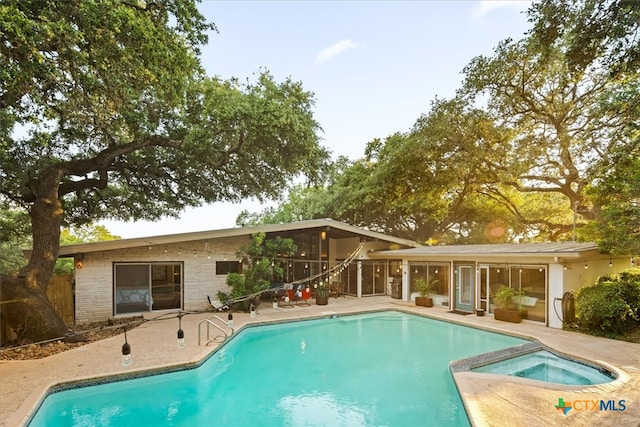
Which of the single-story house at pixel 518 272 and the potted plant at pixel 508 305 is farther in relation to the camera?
the potted plant at pixel 508 305

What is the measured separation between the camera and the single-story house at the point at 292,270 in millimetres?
10781

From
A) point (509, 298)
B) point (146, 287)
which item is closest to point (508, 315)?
point (509, 298)

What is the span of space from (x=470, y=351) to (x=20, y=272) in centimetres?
1200

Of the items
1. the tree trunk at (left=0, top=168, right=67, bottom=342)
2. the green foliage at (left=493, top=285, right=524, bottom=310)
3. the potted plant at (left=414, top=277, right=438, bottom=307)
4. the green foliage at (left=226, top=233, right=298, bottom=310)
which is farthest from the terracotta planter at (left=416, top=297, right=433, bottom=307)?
the tree trunk at (left=0, top=168, right=67, bottom=342)

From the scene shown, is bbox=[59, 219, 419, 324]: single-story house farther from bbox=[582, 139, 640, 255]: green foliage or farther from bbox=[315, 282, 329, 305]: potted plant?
bbox=[582, 139, 640, 255]: green foliage

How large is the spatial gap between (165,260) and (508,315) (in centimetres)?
1213

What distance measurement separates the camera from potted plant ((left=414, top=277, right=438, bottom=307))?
1427 centimetres

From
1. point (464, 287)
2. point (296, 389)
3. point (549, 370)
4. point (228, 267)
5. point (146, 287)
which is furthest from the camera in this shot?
point (228, 267)

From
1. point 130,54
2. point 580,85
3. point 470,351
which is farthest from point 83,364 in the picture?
point 580,85

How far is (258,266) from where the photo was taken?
43.0ft

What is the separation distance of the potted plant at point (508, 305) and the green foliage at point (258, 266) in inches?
306

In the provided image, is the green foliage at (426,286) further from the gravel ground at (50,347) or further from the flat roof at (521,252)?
the gravel ground at (50,347)

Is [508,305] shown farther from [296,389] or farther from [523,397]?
[296,389]

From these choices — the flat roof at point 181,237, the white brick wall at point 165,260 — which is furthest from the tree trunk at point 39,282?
the white brick wall at point 165,260
